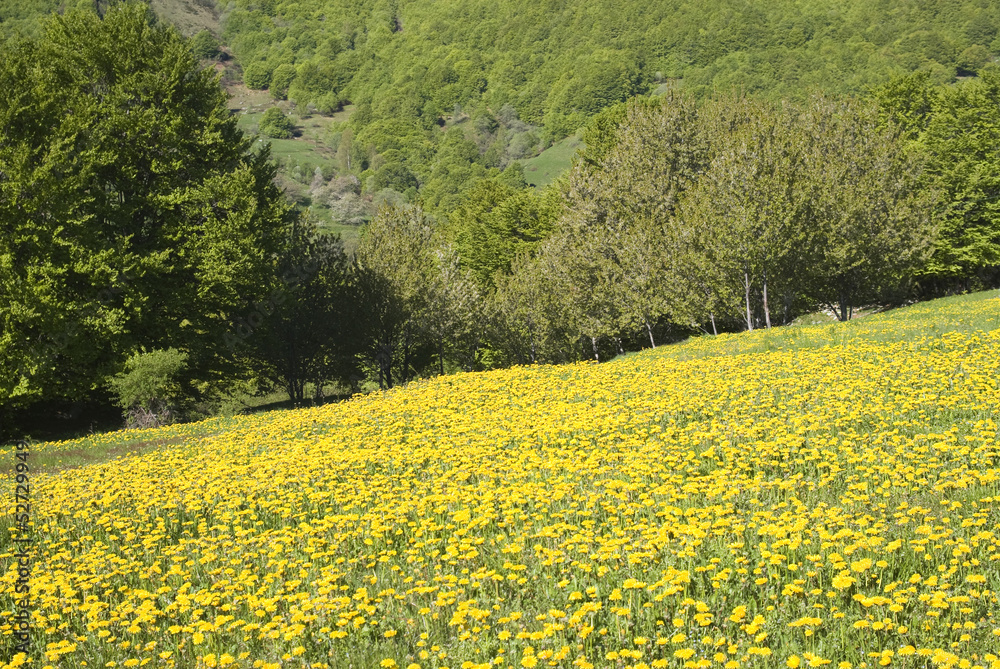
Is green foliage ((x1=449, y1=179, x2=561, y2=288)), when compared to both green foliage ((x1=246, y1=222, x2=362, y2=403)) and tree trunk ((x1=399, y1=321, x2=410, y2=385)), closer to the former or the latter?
tree trunk ((x1=399, y1=321, x2=410, y2=385))

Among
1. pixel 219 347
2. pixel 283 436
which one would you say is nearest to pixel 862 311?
pixel 219 347

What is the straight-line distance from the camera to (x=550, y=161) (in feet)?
569

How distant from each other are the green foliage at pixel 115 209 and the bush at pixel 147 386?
61.1 inches

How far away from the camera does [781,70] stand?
153750 millimetres

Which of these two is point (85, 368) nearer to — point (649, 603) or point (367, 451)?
point (367, 451)

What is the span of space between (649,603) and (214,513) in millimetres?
6996

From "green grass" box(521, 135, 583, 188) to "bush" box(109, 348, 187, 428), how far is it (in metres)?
133

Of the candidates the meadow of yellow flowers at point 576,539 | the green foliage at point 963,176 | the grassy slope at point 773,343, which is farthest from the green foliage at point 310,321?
the green foliage at point 963,176

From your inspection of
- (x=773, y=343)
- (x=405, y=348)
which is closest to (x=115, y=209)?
(x=405, y=348)

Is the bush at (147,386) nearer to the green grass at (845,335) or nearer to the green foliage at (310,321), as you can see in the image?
the green foliage at (310,321)

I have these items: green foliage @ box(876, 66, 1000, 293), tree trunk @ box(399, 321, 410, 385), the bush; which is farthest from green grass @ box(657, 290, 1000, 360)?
green foliage @ box(876, 66, 1000, 293)

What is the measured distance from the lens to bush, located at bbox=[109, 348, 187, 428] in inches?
1070

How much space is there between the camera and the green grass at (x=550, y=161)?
162 meters

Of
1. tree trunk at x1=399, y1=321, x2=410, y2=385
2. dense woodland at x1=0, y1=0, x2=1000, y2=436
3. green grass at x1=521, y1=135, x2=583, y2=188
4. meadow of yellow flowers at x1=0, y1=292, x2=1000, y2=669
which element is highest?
green grass at x1=521, y1=135, x2=583, y2=188
